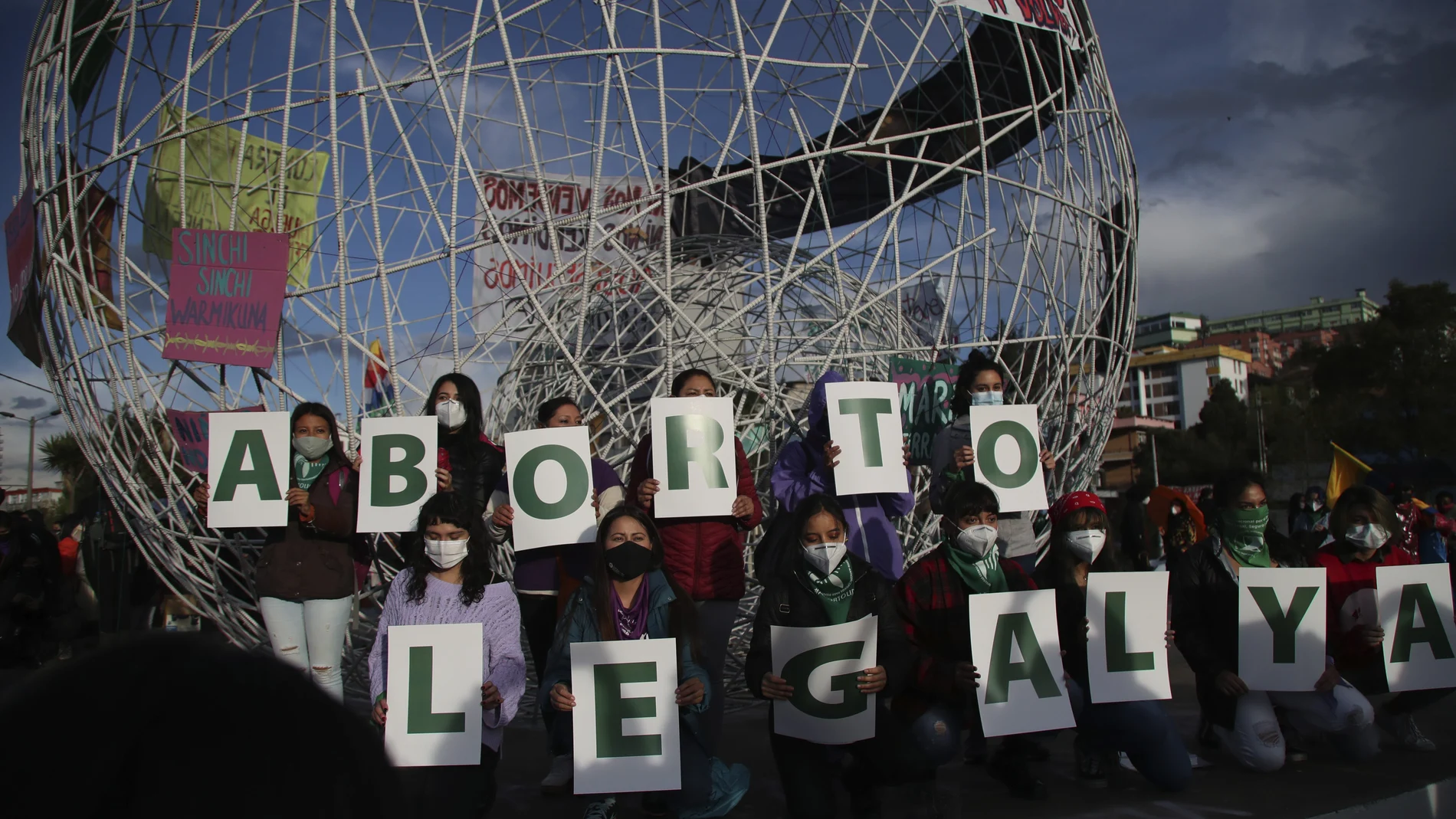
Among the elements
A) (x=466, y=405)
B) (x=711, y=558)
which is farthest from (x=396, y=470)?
(x=711, y=558)

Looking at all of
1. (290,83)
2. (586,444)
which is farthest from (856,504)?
(290,83)

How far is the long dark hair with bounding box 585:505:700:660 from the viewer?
420cm

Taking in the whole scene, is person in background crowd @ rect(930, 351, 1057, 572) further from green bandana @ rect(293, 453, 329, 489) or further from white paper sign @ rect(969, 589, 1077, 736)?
green bandana @ rect(293, 453, 329, 489)

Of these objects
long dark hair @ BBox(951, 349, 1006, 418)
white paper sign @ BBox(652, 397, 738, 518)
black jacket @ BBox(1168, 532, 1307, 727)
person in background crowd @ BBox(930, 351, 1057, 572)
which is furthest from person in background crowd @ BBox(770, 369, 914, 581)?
black jacket @ BBox(1168, 532, 1307, 727)

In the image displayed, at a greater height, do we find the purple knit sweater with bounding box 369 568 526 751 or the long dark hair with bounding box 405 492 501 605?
the long dark hair with bounding box 405 492 501 605

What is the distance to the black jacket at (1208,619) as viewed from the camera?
15.9 ft

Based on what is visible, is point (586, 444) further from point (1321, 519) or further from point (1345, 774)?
point (1321, 519)

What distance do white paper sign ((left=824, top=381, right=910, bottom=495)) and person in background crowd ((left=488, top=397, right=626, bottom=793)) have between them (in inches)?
47.1

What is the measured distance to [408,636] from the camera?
4.00 m

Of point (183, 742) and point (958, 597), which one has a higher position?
point (183, 742)

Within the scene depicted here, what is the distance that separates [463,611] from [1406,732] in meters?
5.05

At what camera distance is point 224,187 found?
6965mm

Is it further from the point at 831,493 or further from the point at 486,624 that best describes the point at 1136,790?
the point at 486,624

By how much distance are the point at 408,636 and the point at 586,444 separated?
1.31 m
